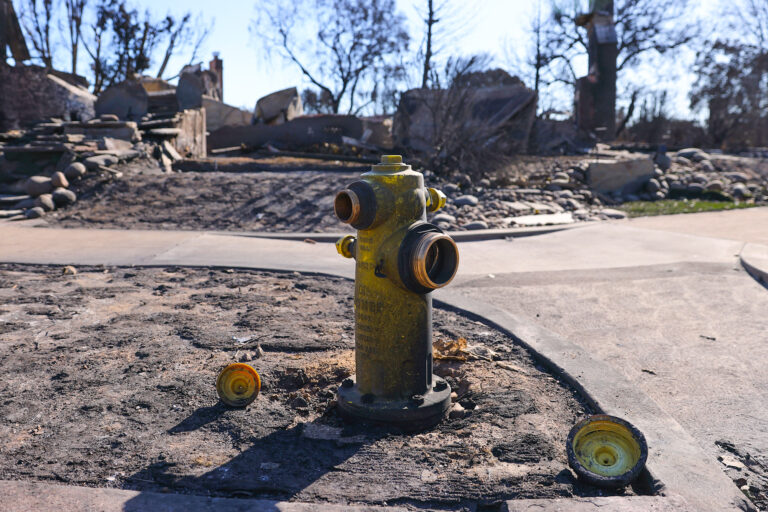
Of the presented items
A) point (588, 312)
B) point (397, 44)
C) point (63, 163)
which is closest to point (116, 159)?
point (63, 163)

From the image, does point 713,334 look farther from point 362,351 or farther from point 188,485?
point 188,485

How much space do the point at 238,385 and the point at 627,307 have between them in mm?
2918

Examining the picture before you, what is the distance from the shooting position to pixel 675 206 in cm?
1061

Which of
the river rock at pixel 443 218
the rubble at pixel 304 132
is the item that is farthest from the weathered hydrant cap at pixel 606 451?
the rubble at pixel 304 132

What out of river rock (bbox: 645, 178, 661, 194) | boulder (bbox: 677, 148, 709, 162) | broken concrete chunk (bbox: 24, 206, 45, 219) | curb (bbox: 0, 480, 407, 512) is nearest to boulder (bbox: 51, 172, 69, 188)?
broken concrete chunk (bbox: 24, 206, 45, 219)

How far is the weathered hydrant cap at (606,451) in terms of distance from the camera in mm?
2119

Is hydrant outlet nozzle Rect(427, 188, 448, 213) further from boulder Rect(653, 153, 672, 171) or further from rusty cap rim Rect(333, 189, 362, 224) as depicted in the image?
boulder Rect(653, 153, 672, 171)

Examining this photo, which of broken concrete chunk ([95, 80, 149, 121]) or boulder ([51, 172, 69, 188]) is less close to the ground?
broken concrete chunk ([95, 80, 149, 121])

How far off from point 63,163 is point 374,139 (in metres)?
10.0

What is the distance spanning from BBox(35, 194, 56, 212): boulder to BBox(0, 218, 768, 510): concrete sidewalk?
111 cm

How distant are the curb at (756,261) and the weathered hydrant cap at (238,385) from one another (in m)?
4.18

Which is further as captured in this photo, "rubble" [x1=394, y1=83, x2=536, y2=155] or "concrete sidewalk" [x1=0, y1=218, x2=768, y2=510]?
"rubble" [x1=394, y1=83, x2=536, y2=155]

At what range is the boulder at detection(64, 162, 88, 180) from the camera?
966 centimetres

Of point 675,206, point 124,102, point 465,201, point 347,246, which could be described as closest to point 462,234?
point 465,201
